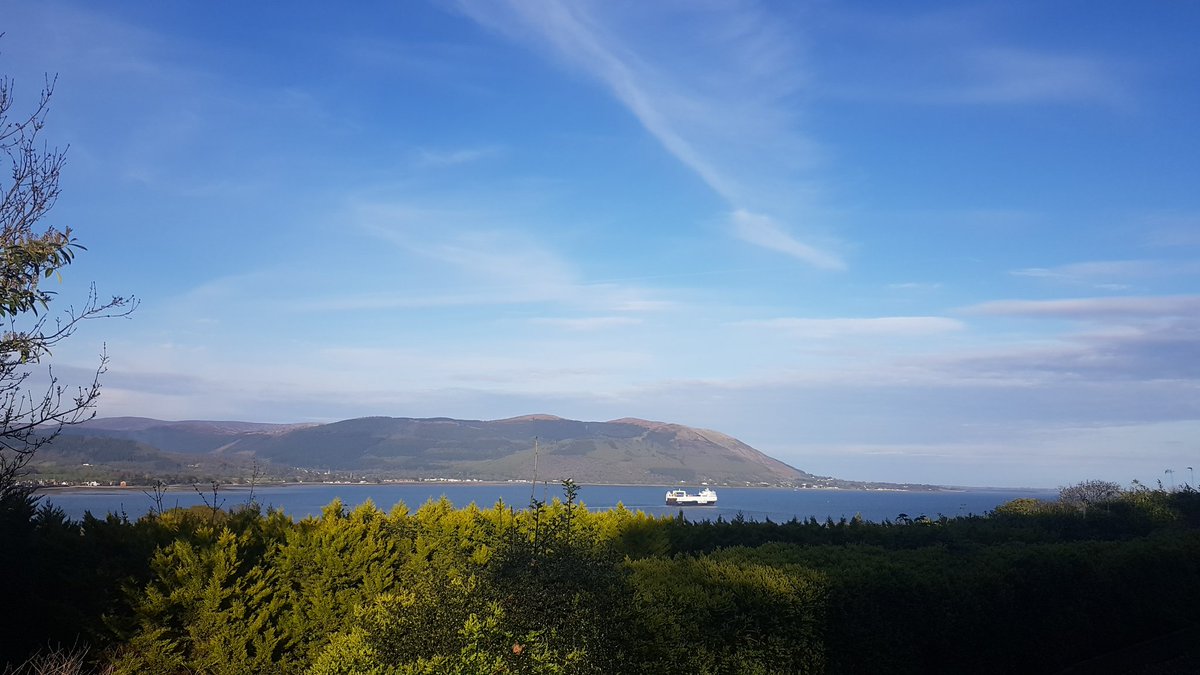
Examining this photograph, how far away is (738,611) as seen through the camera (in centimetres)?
638

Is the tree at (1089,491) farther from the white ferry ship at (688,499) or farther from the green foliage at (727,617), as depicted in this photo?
the white ferry ship at (688,499)

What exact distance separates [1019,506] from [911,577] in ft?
55.3

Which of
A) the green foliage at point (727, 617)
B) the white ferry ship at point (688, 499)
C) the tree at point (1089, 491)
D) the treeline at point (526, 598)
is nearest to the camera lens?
the treeline at point (526, 598)

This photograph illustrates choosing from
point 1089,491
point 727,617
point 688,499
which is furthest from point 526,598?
point 688,499

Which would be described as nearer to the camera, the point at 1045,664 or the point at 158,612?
the point at 158,612

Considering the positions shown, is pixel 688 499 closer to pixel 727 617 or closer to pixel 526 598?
pixel 727 617

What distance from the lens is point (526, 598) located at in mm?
4562

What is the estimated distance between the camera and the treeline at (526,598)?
4504 mm

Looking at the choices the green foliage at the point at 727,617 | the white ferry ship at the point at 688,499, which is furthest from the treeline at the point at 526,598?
the white ferry ship at the point at 688,499

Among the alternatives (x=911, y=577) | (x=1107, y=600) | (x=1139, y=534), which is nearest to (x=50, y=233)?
(x=911, y=577)

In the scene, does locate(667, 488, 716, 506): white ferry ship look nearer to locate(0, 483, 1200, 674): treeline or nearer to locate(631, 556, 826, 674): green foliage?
locate(0, 483, 1200, 674): treeline

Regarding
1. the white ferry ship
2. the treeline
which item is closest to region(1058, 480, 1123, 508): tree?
the treeline

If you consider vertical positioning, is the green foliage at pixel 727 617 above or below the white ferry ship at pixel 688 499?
above

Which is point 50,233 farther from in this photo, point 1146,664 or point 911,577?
point 1146,664
